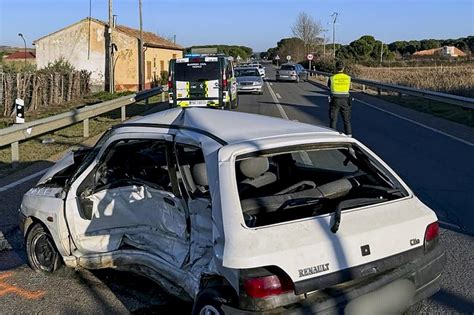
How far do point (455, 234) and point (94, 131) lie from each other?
11.9 m

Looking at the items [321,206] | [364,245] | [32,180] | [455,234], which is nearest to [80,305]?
[321,206]

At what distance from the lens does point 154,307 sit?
14.1 feet

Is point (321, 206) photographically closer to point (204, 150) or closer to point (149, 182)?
point (204, 150)

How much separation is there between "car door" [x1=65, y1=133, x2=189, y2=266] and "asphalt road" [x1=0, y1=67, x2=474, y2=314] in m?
0.39

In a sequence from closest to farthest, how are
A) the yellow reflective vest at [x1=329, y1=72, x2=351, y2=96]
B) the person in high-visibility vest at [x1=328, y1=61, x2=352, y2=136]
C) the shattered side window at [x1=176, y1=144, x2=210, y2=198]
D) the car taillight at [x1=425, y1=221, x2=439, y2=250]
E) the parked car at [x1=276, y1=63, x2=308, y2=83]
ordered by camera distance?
the car taillight at [x1=425, y1=221, x2=439, y2=250] < the shattered side window at [x1=176, y1=144, x2=210, y2=198] < the yellow reflective vest at [x1=329, y1=72, x2=351, y2=96] < the person in high-visibility vest at [x1=328, y1=61, x2=352, y2=136] < the parked car at [x1=276, y1=63, x2=308, y2=83]

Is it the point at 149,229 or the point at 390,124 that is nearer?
the point at 149,229

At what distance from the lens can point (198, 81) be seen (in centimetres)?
1764

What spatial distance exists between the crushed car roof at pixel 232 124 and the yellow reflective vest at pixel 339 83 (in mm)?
8327

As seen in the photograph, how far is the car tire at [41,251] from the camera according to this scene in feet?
16.7

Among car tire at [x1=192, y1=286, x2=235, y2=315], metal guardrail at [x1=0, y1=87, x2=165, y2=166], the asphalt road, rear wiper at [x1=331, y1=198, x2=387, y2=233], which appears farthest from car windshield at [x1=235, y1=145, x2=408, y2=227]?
metal guardrail at [x1=0, y1=87, x2=165, y2=166]

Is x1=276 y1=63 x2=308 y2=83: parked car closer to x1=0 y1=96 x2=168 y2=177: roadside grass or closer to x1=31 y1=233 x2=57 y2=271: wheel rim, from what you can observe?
x1=0 y1=96 x2=168 y2=177: roadside grass

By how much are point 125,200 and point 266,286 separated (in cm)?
199

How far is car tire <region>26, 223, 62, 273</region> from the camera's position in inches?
200

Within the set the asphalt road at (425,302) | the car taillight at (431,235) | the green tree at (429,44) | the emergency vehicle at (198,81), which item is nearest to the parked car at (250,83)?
the emergency vehicle at (198,81)
